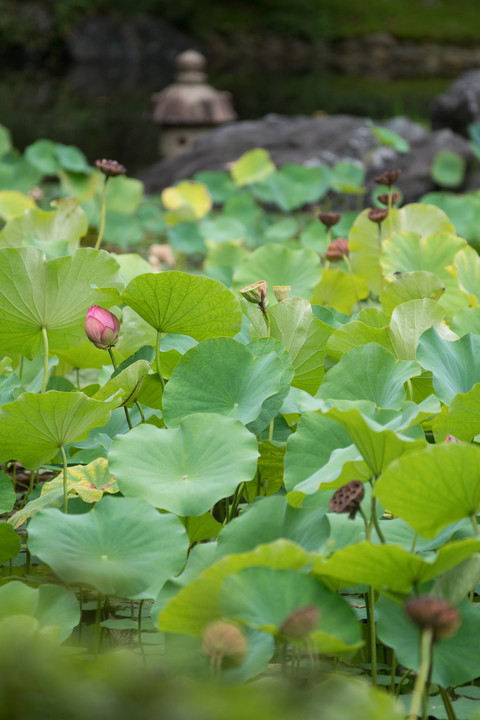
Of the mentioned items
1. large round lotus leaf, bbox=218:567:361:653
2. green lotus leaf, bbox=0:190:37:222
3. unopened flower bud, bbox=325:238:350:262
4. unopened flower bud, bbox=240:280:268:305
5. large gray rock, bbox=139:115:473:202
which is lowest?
large gray rock, bbox=139:115:473:202

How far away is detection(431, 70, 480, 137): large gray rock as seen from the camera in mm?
4105

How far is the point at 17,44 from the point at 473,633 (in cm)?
1617

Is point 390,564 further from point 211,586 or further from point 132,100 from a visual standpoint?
point 132,100

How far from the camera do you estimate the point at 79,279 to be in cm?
84

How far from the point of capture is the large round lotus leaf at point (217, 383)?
0.73 m

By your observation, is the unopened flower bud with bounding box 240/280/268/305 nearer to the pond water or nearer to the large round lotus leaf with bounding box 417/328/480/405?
the large round lotus leaf with bounding box 417/328/480/405

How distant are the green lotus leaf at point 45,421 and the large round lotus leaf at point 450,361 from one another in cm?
27

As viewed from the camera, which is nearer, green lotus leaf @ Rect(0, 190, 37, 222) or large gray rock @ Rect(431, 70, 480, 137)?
green lotus leaf @ Rect(0, 190, 37, 222)

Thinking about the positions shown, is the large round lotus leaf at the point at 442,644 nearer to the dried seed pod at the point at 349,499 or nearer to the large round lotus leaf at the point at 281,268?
the dried seed pod at the point at 349,499

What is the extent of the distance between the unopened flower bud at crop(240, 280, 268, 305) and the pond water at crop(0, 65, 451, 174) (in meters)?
4.40

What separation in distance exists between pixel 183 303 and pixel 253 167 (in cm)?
183

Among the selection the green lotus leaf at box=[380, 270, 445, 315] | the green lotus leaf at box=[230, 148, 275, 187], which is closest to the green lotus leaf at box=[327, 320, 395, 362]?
the green lotus leaf at box=[380, 270, 445, 315]

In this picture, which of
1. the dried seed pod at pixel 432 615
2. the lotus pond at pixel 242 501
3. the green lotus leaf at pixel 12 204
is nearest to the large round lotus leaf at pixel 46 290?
the lotus pond at pixel 242 501

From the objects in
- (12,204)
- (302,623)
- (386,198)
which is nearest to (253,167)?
(12,204)
